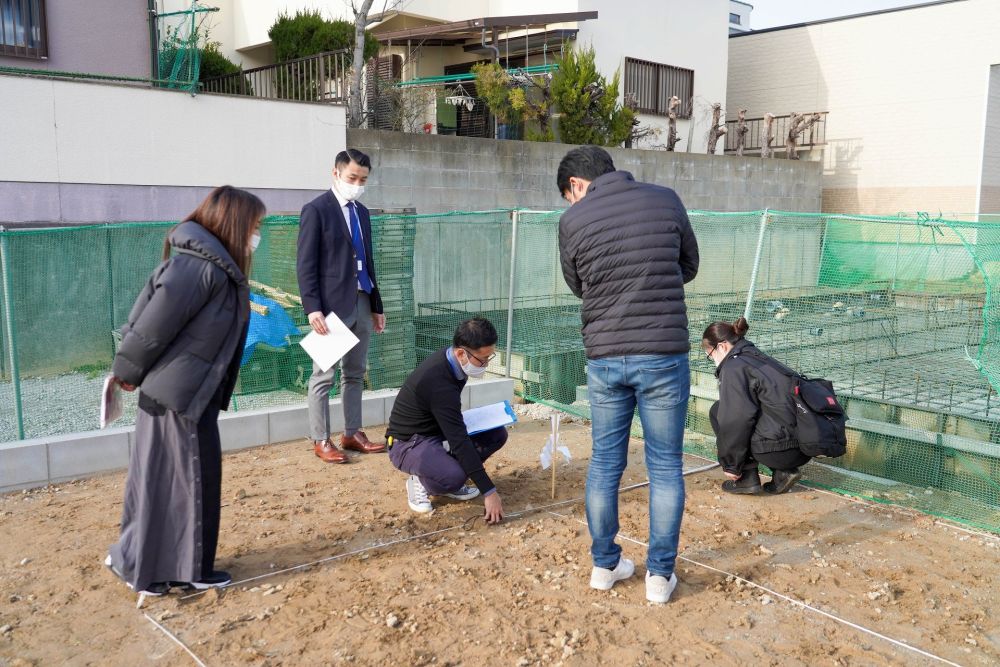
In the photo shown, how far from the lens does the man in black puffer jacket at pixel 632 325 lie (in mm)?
3182

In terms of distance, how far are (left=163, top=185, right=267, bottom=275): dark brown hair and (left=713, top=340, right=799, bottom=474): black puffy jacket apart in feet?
9.31

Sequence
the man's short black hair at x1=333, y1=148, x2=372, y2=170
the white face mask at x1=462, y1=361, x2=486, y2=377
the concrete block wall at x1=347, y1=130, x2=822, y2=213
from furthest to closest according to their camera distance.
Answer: the concrete block wall at x1=347, y1=130, x2=822, y2=213 < the man's short black hair at x1=333, y1=148, x2=372, y2=170 < the white face mask at x1=462, y1=361, x2=486, y2=377

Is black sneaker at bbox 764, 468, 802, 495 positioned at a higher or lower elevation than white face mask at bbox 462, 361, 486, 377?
lower

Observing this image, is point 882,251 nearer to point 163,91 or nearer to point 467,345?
point 467,345

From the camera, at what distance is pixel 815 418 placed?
4652 millimetres

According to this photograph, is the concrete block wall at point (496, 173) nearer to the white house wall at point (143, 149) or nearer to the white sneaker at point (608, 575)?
the white house wall at point (143, 149)

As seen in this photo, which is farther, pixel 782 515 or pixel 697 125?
pixel 697 125

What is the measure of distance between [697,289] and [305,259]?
4.77 m

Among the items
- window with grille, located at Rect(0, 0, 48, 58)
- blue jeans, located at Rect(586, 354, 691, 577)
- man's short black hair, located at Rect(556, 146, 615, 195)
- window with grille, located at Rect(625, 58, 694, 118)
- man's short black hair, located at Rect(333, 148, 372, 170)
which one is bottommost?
blue jeans, located at Rect(586, 354, 691, 577)

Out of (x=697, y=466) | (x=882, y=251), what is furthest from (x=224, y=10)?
(x=697, y=466)

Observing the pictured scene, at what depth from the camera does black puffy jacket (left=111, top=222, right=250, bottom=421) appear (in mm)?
3133

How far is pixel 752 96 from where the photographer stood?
21.5 meters

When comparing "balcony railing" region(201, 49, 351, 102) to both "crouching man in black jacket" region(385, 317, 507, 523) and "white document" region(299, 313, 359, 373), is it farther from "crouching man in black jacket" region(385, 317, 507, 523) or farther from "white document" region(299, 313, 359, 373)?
"crouching man in black jacket" region(385, 317, 507, 523)

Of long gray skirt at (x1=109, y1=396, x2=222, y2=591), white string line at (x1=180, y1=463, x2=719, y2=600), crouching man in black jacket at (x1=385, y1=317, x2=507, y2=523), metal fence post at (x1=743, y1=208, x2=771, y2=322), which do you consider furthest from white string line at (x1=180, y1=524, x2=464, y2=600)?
metal fence post at (x1=743, y1=208, x2=771, y2=322)
